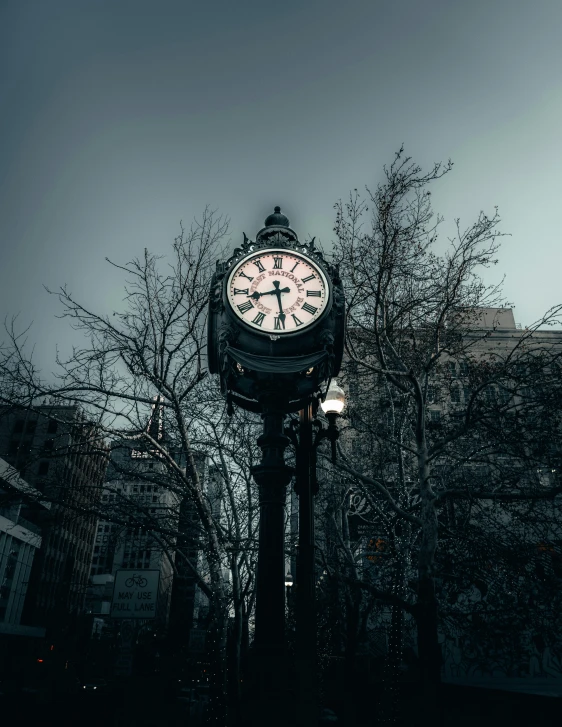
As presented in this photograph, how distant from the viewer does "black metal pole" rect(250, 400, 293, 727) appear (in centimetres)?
297

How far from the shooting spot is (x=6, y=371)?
32.9 feet

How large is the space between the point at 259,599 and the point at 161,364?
26.3 ft

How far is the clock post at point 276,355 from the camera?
356cm

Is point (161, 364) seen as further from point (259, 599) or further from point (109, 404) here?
point (259, 599)

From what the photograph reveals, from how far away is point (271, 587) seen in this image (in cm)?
339

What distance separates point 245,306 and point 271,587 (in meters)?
2.21

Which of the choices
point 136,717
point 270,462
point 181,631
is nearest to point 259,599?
point 270,462

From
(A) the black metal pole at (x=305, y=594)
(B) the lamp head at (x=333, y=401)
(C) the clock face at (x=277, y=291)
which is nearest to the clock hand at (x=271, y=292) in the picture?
(C) the clock face at (x=277, y=291)

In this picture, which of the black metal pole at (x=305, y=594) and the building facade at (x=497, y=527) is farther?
the building facade at (x=497, y=527)

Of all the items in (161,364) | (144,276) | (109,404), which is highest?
(144,276)

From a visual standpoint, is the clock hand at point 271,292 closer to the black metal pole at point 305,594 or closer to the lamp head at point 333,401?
the black metal pole at point 305,594

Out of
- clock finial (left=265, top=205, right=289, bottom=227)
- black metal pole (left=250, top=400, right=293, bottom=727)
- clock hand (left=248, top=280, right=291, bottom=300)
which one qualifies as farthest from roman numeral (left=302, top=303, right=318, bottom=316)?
clock finial (left=265, top=205, right=289, bottom=227)

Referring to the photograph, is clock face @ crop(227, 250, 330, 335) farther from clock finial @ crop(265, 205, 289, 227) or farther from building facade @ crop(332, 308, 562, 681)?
building facade @ crop(332, 308, 562, 681)

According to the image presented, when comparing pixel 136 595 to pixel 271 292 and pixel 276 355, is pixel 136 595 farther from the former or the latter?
pixel 271 292
